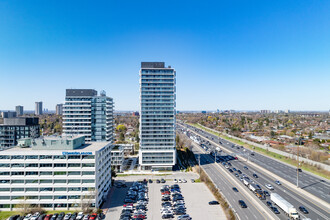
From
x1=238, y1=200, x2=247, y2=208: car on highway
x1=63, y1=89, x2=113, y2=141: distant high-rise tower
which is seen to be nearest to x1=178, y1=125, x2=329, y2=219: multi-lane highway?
Answer: x1=238, y1=200, x2=247, y2=208: car on highway

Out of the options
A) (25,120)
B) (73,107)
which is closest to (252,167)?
(73,107)

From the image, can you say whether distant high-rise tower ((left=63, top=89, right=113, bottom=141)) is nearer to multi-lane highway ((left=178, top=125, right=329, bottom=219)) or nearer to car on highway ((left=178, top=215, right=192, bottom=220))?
car on highway ((left=178, top=215, right=192, bottom=220))

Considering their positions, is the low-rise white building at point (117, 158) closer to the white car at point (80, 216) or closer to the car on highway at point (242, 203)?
the white car at point (80, 216)

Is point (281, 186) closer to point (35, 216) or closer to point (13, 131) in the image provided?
point (35, 216)

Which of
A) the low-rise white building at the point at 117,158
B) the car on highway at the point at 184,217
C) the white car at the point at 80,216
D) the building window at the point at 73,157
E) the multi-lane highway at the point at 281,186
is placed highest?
the building window at the point at 73,157

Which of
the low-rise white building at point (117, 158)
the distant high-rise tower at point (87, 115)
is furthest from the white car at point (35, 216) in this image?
the distant high-rise tower at point (87, 115)

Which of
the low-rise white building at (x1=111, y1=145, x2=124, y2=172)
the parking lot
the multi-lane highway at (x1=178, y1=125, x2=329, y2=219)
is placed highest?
the low-rise white building at (x1=111, y1=145, x2=124, y2=172)
